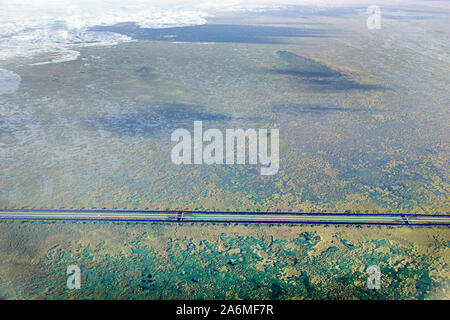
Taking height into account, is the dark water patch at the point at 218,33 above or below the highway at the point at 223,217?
above

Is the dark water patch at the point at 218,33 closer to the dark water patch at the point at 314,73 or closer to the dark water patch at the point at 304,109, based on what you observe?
the dark water patch at the point at 314,73

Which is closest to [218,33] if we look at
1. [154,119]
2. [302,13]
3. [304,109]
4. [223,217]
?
[304,109]

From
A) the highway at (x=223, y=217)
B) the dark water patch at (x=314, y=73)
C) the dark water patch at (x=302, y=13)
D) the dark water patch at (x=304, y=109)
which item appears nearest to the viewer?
the highway at (x=223, y=217)

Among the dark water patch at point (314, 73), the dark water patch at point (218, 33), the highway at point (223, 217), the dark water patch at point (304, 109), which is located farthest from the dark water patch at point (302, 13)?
the highway at point (223, 217)

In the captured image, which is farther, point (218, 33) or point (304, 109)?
point (218, 33)

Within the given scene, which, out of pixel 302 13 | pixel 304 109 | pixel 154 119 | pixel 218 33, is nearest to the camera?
pixel 154 119

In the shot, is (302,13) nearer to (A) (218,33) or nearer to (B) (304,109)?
(A) (218,33)

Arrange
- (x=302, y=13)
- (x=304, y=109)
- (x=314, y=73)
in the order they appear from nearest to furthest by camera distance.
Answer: (x=304, y=109)
(x=314, y=73)
(x=302, y=13)
